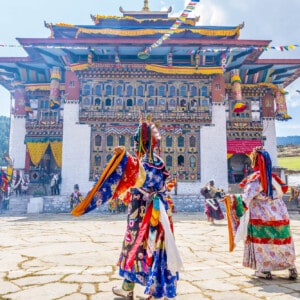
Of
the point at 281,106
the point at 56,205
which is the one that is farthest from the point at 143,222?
the point at 281,106

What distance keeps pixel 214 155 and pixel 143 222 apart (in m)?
14.0

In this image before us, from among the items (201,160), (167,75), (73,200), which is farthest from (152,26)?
(73,200)

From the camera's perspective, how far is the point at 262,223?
366 centimetres

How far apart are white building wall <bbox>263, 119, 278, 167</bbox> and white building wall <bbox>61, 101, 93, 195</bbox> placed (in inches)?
423

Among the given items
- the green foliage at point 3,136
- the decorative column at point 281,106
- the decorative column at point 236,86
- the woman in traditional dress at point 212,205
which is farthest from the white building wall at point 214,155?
the green foliage at point 3,136

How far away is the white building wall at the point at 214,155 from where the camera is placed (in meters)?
16.0

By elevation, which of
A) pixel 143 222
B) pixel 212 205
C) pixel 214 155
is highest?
pixel 214 155

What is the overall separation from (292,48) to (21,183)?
14479 millimetres

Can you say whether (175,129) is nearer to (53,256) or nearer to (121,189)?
(53,256)

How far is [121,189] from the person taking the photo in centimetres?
282

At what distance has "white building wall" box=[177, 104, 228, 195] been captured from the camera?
52.4ft

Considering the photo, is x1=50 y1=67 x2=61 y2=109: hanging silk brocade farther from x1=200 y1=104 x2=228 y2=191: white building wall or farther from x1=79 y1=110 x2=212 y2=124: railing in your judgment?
x1=200 y1=104 x2=228 y2=191: white building wall

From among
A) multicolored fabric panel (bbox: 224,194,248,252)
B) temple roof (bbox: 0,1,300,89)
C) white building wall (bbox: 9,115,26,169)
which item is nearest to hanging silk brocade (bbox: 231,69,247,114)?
temple roof (bbox: 0,1,300,89)

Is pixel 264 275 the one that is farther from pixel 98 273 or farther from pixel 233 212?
pixel 98 273
